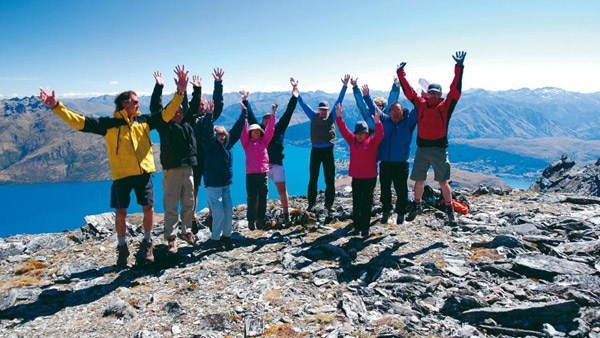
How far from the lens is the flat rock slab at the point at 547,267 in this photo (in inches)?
237

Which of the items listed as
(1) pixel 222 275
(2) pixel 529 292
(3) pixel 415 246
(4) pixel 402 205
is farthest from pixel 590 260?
(1) pixel 222 275

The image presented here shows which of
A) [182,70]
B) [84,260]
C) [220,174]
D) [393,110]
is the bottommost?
[84,260]

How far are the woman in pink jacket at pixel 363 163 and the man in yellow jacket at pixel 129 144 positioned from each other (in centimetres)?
475

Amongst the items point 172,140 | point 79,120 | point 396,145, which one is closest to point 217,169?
point 172,140

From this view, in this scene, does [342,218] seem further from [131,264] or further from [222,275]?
[131,264]

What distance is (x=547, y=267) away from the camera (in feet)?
20.3

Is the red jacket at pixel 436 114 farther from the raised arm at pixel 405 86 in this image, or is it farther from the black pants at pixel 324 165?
the black pants at pixel 324 165

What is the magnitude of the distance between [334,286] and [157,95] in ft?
20.9

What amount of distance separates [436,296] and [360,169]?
405 cm

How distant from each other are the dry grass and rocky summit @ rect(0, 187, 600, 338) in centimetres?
4

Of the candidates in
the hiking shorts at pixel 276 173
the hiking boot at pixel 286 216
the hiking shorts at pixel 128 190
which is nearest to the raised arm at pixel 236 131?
the hiking shorts at pixel 276 173

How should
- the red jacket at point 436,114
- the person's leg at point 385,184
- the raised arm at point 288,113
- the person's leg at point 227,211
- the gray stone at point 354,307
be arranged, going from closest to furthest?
the gray stone at point 354,307, the red jacket at point 436,114, the person's leg at point 227,211, the person's leg at point 385,184, the raised arm at point 288,113

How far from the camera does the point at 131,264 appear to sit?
8.20m

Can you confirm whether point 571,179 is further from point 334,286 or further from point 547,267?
point 334,286
